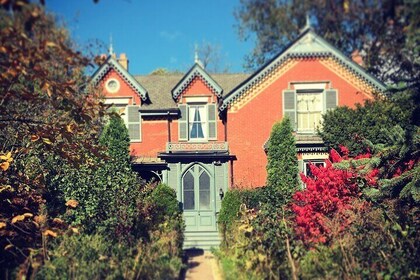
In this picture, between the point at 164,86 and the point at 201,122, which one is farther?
the point at 164,86

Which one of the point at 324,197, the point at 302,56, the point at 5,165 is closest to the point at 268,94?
the point at 302,56

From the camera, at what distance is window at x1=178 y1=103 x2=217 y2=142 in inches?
885

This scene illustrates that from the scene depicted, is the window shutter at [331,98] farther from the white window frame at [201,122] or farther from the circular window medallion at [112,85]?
the circular window medallion at [112,85]

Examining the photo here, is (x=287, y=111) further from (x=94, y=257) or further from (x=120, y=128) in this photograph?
(x=94, y=257)

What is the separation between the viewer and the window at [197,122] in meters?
22.5

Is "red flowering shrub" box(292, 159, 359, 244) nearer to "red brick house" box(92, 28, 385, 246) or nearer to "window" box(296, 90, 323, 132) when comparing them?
"red brick house" box(92, 28, 385, 246)

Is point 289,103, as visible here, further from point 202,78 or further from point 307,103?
point 202,78

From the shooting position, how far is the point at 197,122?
22625mm

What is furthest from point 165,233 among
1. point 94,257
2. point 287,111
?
point 287,111

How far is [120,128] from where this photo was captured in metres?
18.8

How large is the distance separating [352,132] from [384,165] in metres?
5.48

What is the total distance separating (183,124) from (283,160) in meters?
6.90

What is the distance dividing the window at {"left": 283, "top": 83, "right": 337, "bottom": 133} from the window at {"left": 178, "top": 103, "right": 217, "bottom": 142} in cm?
415

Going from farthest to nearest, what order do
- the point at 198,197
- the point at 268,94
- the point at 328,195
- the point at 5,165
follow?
the point at 268,94 < the point at 198,197 < the point at 328,195 < the point at 5,165
